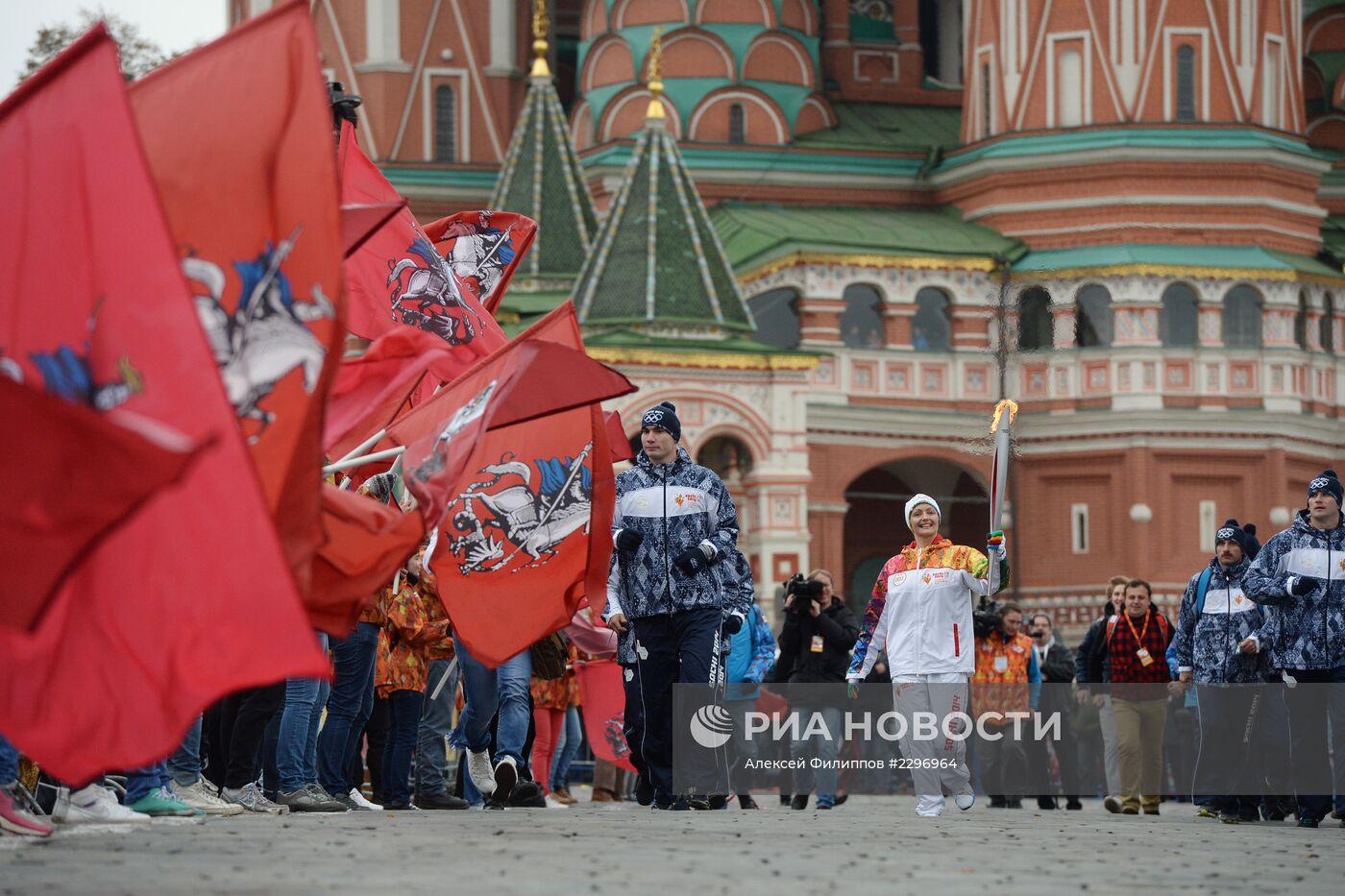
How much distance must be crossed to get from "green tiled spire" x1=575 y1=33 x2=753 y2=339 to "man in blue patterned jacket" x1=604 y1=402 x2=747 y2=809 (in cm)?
2680

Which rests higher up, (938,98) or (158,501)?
(938,98)

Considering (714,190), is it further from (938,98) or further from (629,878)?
(629,878)

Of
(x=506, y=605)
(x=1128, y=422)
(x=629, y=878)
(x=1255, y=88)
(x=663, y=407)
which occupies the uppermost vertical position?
(x=1255, y=88)

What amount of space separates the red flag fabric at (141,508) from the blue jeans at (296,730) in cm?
447

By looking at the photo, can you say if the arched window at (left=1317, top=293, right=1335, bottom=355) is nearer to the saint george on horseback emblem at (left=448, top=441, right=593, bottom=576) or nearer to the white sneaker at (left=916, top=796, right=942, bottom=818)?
the white sneaker at (left=916, top=796, right=942, bottom=818)

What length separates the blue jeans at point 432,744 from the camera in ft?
50.7

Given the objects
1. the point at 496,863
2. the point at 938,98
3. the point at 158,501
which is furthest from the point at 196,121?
the point at 938,98

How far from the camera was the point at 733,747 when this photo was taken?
64.3 ft

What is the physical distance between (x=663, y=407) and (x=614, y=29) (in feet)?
116

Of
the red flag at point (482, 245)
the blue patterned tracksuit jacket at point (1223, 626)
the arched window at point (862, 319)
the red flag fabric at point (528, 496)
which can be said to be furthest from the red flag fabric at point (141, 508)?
the arched window at point (862, 319)

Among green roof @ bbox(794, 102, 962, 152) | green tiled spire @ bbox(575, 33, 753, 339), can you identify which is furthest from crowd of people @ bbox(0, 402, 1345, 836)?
green roof @ bbox(794, 102, 962, 152)

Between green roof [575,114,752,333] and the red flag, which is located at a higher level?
green roof [575,114,752,333]

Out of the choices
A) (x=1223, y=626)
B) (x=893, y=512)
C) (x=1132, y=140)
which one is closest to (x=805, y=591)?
(x=1223, y=626)

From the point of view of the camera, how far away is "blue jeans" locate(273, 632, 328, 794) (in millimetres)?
13852
